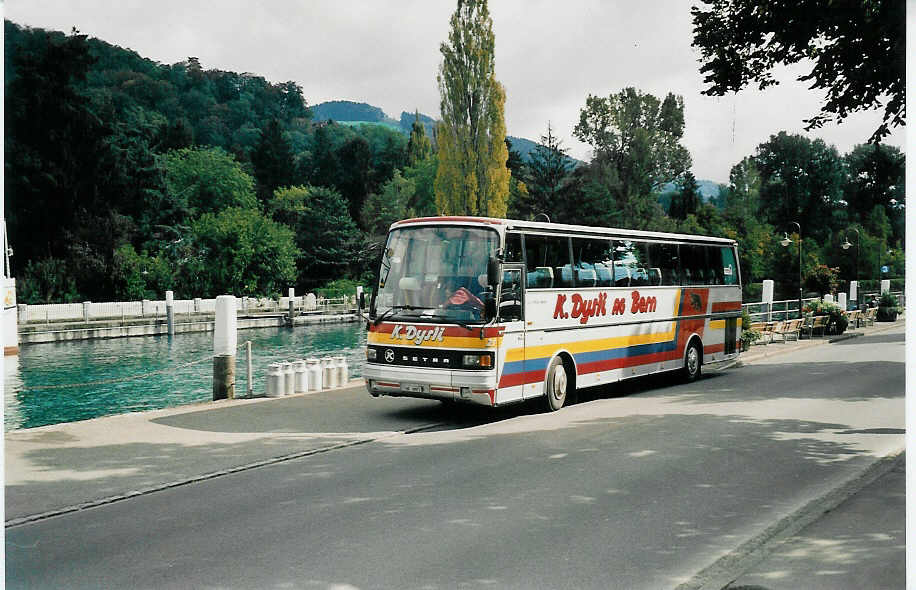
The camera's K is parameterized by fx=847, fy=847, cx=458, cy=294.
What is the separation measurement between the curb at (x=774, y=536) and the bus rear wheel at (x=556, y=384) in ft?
19.8

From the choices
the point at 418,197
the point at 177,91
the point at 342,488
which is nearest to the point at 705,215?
the point at 418,197

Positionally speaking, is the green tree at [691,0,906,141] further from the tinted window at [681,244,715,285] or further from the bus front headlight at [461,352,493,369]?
the bus front headlight at [461,352,493,369]

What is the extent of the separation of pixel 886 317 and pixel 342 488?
4249cm

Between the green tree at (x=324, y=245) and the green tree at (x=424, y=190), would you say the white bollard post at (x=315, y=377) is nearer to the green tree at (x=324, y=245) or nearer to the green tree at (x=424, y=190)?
the green tree at (x=324, y=245)

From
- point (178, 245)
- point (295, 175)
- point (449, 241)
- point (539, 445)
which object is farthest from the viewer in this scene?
point (295, 175)

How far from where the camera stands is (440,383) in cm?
1309

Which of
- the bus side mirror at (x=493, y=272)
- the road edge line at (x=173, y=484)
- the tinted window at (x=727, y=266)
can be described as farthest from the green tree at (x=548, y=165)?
the road edge line at (x=173, y=484)

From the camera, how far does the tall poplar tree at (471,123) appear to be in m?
55.6

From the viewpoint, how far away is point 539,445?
11023 mm

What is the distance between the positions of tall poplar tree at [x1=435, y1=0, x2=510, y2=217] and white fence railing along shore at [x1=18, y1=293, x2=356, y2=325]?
50.4 ft

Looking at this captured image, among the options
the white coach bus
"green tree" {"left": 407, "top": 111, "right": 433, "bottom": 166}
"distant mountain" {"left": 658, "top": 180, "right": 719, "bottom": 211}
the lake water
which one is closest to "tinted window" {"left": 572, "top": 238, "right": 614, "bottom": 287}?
the white coach bus

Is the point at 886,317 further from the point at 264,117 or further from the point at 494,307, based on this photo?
the point at 264,117

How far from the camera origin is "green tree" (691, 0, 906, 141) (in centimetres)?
1180

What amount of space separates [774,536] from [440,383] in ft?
23.0
